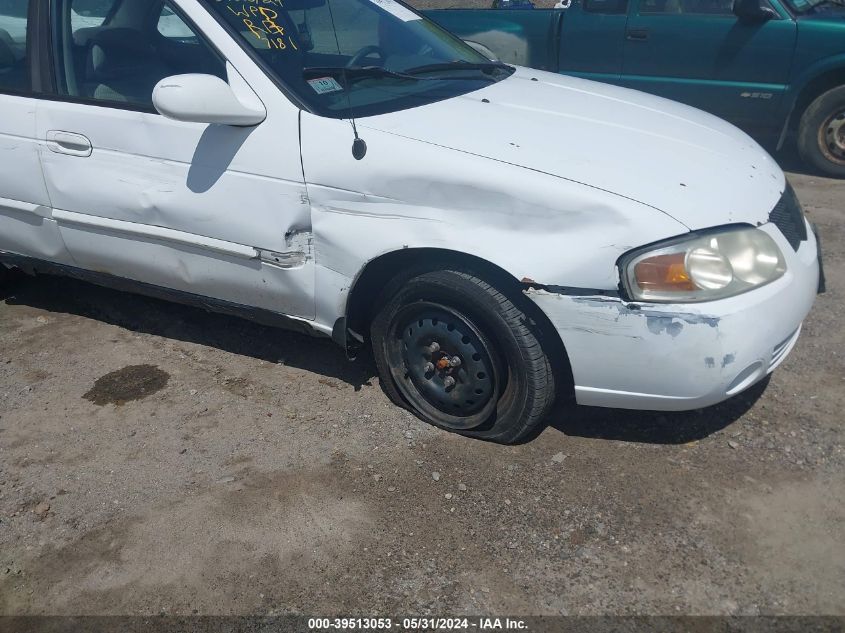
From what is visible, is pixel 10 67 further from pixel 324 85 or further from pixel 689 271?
pixel 689 271

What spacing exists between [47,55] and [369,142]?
5.59ft

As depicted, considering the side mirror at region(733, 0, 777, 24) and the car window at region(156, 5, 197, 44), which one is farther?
the side mirror at region(733, 0, 777, 24)

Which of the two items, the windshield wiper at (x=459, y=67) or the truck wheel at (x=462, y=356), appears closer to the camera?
the truck wheel at (x=462, y=356)

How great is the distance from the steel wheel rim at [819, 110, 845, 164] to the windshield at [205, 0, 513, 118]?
374cm

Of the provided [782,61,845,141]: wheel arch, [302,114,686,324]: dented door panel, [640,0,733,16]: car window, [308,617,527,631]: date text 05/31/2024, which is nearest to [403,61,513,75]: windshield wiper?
[302,114,686,324]: dented door panel

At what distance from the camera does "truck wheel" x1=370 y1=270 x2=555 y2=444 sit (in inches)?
110

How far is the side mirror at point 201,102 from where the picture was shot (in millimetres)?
2836

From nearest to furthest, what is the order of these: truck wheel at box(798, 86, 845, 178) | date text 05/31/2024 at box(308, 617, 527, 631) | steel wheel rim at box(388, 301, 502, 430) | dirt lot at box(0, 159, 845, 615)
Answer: date text 05/31/2024 at box(308, 617, 527, 631), dirt lot at box(0, 159, 845, 615), steel wheel rim at box(388, 301, 502, 430), truck wheel at box(798, 86, 845, 178)

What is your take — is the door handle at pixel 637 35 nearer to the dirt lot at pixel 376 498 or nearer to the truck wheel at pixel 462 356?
the dirt lot at pixel 376 498

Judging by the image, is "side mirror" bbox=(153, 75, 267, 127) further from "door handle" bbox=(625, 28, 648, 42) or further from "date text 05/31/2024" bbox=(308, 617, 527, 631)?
"door handle" bbox=(625, 28, 648, 42)

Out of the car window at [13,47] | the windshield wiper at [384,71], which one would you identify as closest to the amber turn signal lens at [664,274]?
the windshield wiper at [384,71]

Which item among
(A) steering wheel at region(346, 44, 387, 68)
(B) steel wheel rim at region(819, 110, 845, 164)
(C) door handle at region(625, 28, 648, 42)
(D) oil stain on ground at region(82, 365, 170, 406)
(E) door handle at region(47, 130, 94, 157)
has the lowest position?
(D) oil stain on ground at region(82, 365, 170, 406)

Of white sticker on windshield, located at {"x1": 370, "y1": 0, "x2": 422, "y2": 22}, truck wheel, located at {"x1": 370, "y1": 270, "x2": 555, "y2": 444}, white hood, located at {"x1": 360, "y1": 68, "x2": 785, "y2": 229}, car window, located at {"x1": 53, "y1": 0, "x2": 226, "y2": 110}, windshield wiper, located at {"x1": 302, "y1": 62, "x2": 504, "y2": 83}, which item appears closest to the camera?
white hood, located at {"x1": 360, "y1": 68, "x2": 785, "y2": 229}

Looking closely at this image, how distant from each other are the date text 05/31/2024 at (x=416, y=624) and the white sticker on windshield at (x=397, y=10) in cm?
281
